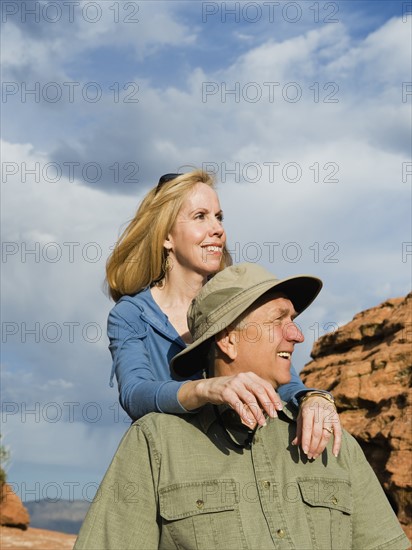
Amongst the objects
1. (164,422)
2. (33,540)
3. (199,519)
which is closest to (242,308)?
(164,422)

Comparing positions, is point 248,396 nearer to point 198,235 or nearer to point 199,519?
point 199,519

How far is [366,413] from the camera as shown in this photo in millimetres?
9273

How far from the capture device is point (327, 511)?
10.2ft

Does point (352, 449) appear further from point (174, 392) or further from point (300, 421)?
point (174, 392)

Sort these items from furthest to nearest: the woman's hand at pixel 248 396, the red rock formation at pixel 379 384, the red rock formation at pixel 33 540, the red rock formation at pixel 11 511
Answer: the red rock formation at pixel 11 511, the red rock formation at pixel 33 540, the red rock formation at pixel 379 384, the woman's hand at pixel 248 396

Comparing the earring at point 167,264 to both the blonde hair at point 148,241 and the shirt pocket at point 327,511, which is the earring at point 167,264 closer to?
the blonde hair at point 148,241

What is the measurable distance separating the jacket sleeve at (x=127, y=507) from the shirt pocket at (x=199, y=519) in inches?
2.1

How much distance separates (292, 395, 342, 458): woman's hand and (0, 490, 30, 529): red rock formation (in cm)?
1538

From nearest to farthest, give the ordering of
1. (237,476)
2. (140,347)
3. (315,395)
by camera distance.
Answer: (237,476) < (315,395) < (140,347)

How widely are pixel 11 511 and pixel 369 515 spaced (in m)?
15.4

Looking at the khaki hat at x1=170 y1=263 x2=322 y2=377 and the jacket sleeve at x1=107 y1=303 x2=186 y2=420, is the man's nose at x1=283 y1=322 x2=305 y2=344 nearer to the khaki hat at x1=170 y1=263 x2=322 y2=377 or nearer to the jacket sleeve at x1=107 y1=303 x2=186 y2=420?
the khaki hat at x1=170 y1=263 x2=322 y2=377

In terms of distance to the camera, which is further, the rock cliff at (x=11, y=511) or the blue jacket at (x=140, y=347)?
the rock cliff at (x=11, y=511)

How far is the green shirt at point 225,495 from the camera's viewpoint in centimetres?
295

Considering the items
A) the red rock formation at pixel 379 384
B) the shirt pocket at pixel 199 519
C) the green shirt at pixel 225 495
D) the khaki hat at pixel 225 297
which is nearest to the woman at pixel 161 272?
the khaki hat at pixel 225 297
